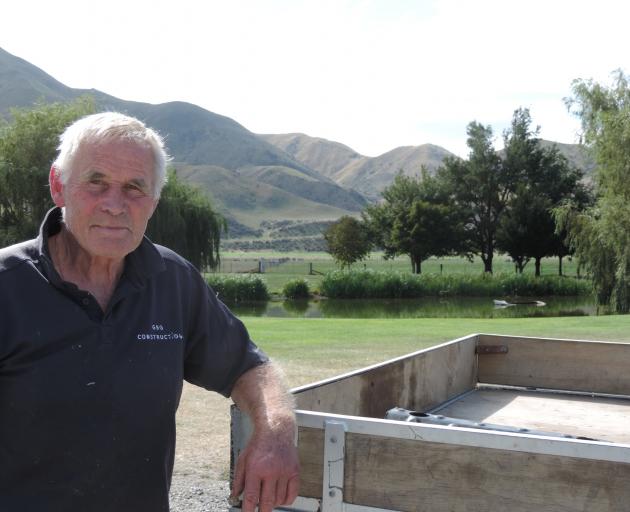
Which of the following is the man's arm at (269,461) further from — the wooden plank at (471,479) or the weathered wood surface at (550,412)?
the weathered wood surface at (550,412)

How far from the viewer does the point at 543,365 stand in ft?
16.9

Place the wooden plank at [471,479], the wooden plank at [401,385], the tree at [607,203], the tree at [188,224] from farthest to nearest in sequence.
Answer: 1. the tree at [188,224]
2. the tree at [607,203]
3. the wooden plank at [401,385]
4. the wooden plank at [471,479]

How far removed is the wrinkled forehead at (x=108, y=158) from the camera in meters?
2.25

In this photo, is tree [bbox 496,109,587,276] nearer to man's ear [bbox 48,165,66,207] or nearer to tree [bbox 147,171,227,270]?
tree [bbox 147,171,227,270]

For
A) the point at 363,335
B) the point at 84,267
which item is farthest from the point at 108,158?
the point at 363,335

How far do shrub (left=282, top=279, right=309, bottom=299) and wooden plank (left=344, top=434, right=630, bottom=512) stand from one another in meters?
38.3

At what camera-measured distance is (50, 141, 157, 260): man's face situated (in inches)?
89.0

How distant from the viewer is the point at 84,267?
2.32m

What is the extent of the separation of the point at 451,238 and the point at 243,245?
298 feet

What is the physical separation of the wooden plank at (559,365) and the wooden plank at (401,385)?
0.17 m

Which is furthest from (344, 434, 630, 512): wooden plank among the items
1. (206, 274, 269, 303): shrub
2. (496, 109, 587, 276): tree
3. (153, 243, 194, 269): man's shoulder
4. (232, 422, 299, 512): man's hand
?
(496, 109, 587, 276): tree

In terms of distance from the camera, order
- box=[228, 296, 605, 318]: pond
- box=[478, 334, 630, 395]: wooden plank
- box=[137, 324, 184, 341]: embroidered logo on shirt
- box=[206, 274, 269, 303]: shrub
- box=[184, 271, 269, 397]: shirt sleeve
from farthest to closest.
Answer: box=[206, 274, 269, 303]: shrub < box=[228, 296, 605, 318]: pond < box=[478, 334, 630, 395]: wooden plank < box=[184, 271, 269, 397]: shirt sleeve < box=[137, 324, 184, 341]: embroidered logo on shirt

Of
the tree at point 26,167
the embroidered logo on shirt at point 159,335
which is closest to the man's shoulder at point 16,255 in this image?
the embroidered logo on shirt at point 159,335

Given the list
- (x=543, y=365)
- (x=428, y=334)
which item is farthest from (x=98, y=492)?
(x=428, y=334)
